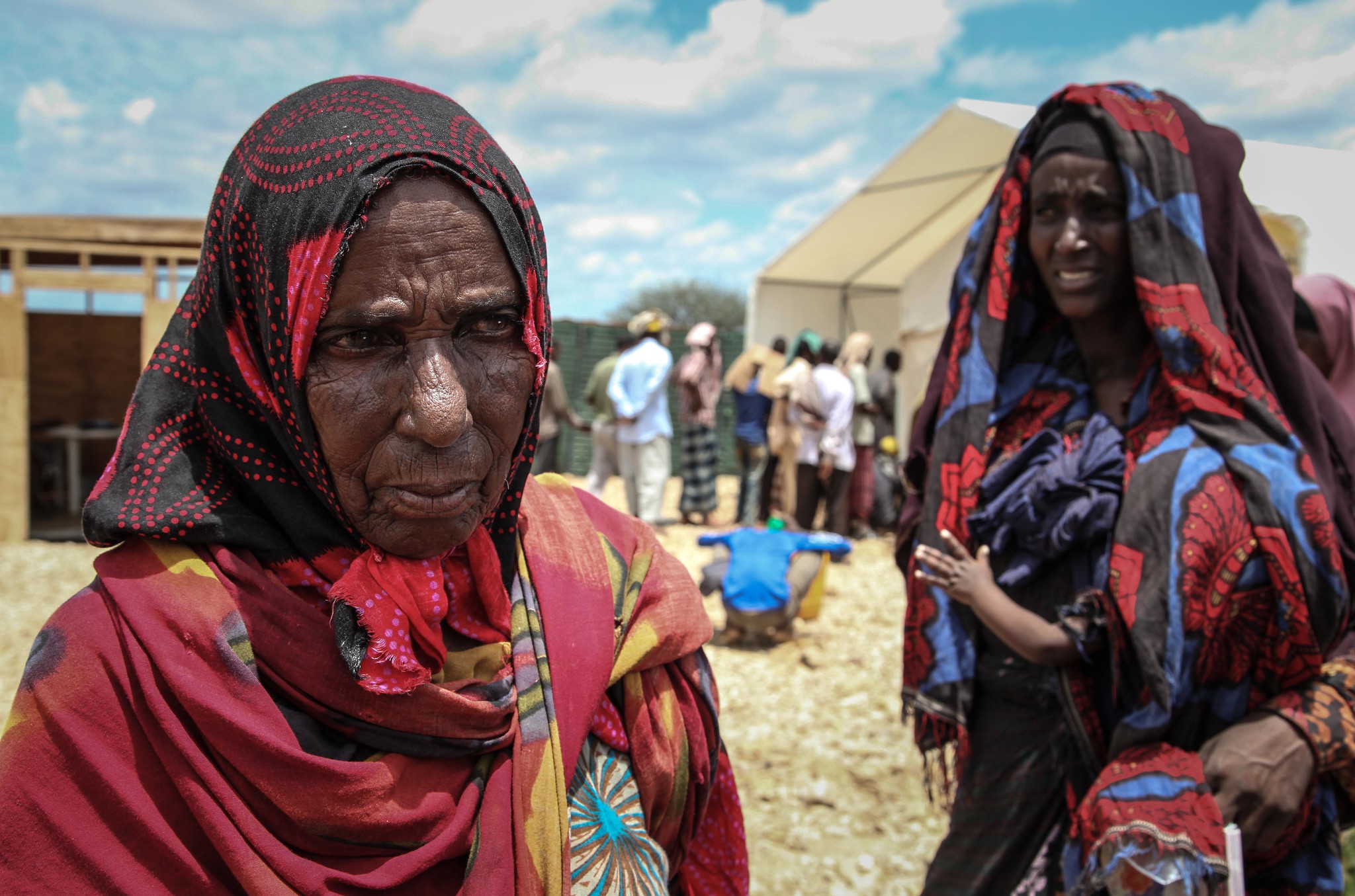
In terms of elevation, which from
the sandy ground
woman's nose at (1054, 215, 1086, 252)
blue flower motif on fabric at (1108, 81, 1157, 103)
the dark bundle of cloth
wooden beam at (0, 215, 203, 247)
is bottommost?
the sandy ground

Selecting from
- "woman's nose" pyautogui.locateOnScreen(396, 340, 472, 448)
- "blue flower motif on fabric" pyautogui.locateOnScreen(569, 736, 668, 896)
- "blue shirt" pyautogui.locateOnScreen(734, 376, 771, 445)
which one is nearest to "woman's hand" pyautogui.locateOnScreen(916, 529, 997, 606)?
"blue flower motif on fabric" pyautogui.locateOnScreen(569, 736, 668, 896)

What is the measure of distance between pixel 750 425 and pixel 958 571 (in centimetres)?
853

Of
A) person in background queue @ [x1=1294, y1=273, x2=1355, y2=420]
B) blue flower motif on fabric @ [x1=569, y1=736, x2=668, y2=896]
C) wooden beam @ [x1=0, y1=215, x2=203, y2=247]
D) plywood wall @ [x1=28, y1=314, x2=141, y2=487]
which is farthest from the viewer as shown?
plywood wall @ [x1=28, y1=314, x2=141, y2=487]

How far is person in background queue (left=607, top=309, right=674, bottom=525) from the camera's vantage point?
31.1 feet

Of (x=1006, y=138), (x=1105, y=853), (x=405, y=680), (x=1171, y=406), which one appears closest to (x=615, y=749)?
(x=405, y=680)

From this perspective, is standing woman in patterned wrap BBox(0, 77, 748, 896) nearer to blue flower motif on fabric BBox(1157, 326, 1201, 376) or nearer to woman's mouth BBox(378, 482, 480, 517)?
woman's mouth BBox(378, 482, 480, 517)

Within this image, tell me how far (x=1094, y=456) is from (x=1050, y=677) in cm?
55

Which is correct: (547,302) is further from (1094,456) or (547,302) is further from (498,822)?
(1094,456)

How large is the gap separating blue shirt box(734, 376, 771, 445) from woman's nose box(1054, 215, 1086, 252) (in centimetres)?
844

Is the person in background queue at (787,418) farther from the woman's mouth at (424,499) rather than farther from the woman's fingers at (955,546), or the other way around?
the woman's mouth at (424,499)

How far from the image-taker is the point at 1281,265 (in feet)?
7.66

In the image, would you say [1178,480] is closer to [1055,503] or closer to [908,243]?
[1055,503]

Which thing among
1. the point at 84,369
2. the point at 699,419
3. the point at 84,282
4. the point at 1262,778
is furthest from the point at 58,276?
the point at 1262,778

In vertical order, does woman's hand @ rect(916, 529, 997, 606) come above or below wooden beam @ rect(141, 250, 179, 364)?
below
